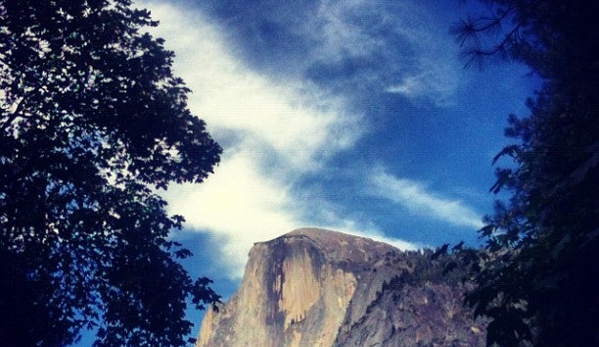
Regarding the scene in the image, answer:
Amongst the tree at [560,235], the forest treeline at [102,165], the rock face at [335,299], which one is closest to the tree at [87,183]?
the forest treeline at [102,165]

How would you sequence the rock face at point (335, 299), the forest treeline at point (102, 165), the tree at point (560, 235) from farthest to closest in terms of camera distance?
the rock face at point (335, 299)
the forest treeline at point (102, 165)
the tree at point (560, 235)

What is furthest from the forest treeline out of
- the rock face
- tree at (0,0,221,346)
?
the rock face

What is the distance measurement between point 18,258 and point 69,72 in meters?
3.73

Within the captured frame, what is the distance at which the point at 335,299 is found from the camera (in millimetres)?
78875

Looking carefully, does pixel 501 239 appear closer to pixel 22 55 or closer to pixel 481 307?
pixel 481 307

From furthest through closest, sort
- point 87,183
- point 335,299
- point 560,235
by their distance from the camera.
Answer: point 335,299
point 87,183
point 560,235

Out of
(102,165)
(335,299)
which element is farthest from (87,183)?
(335,299)

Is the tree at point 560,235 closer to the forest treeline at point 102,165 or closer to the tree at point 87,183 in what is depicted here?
the forest treeline at point 102,165

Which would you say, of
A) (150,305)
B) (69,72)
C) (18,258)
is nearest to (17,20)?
(69,72)

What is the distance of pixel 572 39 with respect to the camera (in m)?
5.28

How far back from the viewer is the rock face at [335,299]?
158 ft

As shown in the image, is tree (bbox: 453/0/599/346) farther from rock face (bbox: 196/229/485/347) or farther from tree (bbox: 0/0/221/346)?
rock face (bbox: 196/229/485/347)

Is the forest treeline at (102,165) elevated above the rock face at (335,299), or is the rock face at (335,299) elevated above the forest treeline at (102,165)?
the rock face at (335,299)

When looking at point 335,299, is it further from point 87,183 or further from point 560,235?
point 560,235
